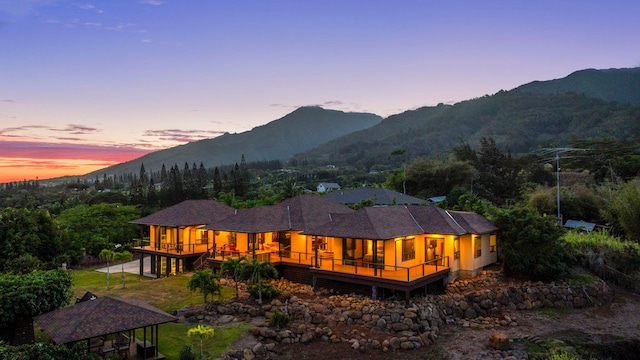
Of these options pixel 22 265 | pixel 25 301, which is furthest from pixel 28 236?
pixel 25 301

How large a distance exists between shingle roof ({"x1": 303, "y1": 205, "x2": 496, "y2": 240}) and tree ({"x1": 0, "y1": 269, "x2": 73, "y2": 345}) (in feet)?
38.5

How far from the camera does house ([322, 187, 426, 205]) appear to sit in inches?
1683

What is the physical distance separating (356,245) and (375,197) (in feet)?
68.8

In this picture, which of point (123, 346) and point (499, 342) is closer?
point (123, 346)

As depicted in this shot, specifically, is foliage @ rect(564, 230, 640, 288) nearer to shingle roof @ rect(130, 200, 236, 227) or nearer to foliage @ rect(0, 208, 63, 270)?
shingle roof @ rect(130, 200, 236, 227)

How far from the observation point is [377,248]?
21938 millimetres

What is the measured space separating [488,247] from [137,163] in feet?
653

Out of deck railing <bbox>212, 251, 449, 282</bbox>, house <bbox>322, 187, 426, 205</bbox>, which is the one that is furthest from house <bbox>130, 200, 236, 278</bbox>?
house <bbox>322, 187, 426, 205</bbox>

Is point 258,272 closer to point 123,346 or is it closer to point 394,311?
point 394,311

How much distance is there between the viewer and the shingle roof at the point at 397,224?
851 inches

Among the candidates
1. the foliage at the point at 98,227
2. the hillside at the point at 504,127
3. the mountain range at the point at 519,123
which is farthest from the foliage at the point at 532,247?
the mountain range at the point at 519,123

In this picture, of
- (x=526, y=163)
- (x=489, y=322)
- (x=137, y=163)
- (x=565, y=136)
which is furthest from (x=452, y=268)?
(x=137, y=163)

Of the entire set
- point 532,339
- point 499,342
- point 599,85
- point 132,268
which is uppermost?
point 599,85

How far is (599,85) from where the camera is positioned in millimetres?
181250
